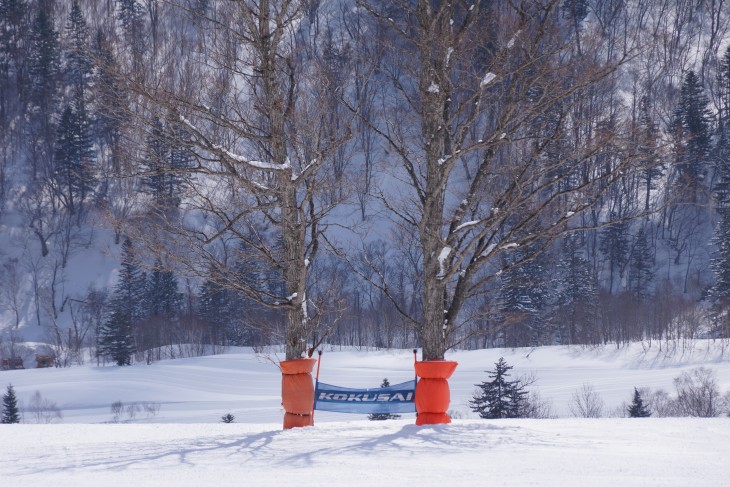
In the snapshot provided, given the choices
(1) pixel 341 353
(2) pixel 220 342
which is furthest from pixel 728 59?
(2) pixel 220 342

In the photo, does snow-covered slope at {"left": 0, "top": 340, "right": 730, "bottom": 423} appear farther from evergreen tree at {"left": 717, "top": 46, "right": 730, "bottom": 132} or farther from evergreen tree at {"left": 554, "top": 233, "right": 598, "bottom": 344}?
evergreen tree at {"left": 717, "top": 46, "right": 730, "bottom": 132}

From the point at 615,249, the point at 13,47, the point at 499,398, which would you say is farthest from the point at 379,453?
the point at 13,47

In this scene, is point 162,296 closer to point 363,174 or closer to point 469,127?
point 363,174

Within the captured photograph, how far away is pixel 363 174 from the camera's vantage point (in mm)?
17281

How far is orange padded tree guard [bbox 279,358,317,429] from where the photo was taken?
8289 millimetres

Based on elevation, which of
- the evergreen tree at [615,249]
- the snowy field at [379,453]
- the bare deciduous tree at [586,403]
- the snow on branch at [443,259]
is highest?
the evergreen tree at [615,249]

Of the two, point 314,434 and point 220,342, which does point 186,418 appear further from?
point 314,434

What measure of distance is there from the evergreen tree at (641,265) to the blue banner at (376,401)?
38.4m

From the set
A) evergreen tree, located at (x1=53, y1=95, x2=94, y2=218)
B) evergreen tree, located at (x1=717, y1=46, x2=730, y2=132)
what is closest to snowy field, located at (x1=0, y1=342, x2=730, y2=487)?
evergreen tree, located at (x1=717, y1=46, x2=730, y2=132)

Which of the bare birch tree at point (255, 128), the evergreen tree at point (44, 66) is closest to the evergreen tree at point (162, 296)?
the evergreen tree at point (44, 66)

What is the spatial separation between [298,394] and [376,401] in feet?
2.86

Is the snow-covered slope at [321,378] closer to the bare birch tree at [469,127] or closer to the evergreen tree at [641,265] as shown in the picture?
the evergreen tree at [641,265]

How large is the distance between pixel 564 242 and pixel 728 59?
16.3 meters

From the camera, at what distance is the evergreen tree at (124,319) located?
3538cm
